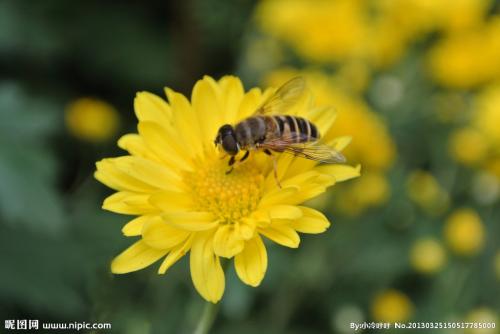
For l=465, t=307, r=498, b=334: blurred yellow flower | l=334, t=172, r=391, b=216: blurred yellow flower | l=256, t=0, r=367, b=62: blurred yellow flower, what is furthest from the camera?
l=256, t=0, r=367, b=62: blurred yellow flower

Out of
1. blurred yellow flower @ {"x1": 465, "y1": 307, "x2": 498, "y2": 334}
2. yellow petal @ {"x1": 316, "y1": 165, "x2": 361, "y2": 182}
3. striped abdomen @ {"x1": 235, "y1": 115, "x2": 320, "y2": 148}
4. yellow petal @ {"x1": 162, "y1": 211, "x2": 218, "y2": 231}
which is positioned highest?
striped abdomen @ {"x1": 235, "y1": 115, "x2": 320, "y2": 148}

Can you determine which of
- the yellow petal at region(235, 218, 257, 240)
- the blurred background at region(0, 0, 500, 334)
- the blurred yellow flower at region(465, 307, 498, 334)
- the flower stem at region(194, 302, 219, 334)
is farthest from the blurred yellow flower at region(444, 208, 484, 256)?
the flower stem at region(194, 302, 219, 334)

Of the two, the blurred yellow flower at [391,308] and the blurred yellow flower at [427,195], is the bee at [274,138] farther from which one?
the blurred yellow flower at [427,195]

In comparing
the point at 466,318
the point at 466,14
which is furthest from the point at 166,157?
the point at 466,14

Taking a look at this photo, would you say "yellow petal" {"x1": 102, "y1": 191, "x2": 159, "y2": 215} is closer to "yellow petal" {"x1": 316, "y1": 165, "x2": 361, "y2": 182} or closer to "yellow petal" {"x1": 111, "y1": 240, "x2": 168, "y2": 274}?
"yellow petal" {"x1": 111, "y1": 240, "x2": 168, "y2": 274}

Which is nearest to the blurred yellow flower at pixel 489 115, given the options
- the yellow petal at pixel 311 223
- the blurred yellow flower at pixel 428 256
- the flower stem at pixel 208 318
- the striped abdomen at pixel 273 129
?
the blurred yellow flower at pixel 428 256

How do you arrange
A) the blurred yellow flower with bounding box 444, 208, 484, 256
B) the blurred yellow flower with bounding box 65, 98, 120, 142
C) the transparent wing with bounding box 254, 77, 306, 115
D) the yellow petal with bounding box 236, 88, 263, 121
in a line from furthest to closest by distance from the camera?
the blurred yellow flower with bounding box 65, 98, 120, 142 < the blurred yellow flower with bounding box 444, 208, 484, 256 < the transparent wing with bounding box 254, 77, 306, 115 < the yellow petal with bounding box 236, 88, 263, 121
